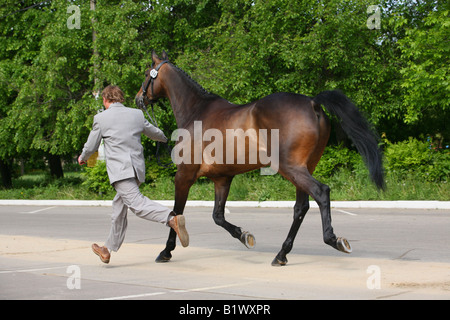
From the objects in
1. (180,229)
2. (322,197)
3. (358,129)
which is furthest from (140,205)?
(358,129)

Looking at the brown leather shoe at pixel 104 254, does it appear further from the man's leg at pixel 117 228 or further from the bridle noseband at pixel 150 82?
the bridle noseband at pixel 150 82

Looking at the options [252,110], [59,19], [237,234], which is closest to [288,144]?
[252,110]

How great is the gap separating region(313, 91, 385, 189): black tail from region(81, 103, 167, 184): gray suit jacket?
2274 mm

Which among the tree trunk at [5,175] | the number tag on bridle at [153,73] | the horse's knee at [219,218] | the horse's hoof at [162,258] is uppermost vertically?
the number tag on bridle at [153,73]

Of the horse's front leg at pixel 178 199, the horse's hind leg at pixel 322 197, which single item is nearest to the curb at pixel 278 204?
the horse's front leg at pixel 178 199

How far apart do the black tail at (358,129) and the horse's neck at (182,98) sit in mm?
1818

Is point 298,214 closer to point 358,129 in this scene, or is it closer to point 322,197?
point 322,197

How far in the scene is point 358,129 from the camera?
8039 mm

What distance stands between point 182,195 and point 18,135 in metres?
19.0

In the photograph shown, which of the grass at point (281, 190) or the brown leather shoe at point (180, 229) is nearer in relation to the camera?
the brown leather shoe at point (180, 229)

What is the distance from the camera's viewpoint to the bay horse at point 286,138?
300 inches

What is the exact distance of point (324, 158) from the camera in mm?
20922

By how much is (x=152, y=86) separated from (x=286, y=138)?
2.56 metres

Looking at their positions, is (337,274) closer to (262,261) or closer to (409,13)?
(262,261)
